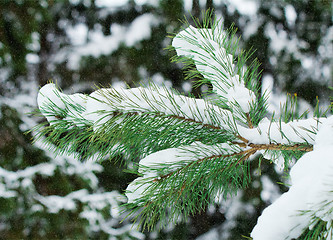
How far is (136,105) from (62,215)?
2382 millimetres

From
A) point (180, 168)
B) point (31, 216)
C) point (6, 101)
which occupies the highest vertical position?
point (180, 168)

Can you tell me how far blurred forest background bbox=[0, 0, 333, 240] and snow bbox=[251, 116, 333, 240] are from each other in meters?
2.40

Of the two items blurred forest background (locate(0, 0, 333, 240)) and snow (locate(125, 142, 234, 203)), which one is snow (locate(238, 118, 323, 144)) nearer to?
snow (locate(125, 142, 234, 203))

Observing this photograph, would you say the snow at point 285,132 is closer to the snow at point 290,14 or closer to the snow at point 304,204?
the snow at point 304,204

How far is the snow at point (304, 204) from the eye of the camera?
297 mm

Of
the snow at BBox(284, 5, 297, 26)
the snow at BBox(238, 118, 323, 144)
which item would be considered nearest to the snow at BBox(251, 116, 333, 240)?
the snow at BBox(238, 118, 323, 144)

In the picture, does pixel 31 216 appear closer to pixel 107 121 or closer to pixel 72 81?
pixel 72 81

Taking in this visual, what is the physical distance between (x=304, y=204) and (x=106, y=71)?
9.56 feet

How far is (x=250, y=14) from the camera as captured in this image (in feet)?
9.57

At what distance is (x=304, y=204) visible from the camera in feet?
1.01

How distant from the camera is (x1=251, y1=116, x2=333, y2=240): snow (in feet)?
0.97

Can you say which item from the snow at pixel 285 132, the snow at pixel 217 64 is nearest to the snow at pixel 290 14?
the snow at pixel 217 64

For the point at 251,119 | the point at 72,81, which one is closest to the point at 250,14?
the point at 72,81

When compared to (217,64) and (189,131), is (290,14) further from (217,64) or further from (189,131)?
(189,131)
